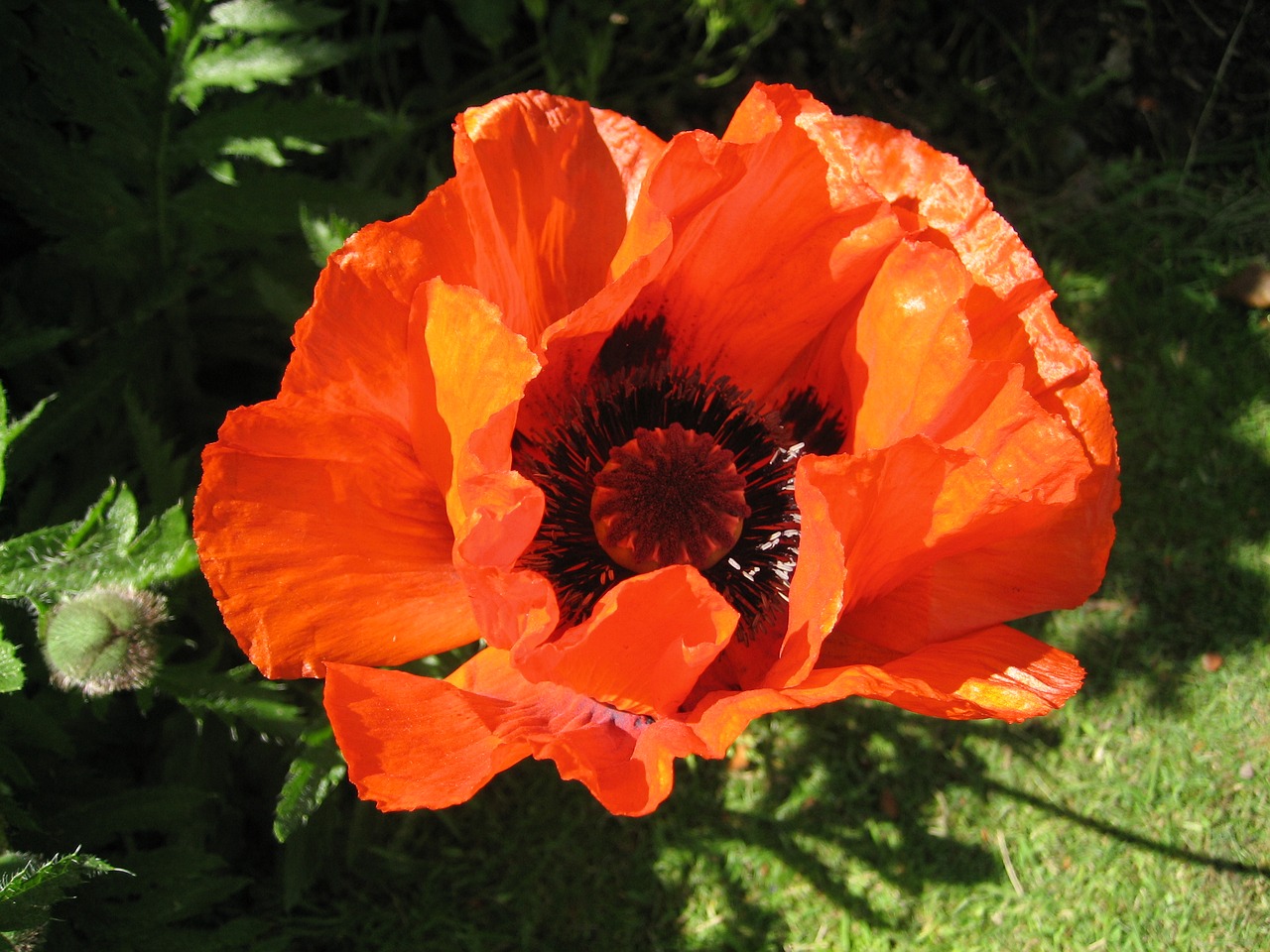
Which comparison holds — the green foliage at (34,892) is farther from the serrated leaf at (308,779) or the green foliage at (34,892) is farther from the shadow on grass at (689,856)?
the shadow on grass at (689,856)

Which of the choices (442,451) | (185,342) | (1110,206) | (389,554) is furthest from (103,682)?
(1110,206)

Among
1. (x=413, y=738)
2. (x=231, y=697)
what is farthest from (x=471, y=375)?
(x=231, y=697)

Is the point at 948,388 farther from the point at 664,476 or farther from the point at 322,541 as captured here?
the point at 322,541

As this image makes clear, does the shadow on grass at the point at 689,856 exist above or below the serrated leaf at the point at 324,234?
below

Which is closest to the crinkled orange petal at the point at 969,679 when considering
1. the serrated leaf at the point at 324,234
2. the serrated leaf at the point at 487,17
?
the serrated leaf at the point at 324,234

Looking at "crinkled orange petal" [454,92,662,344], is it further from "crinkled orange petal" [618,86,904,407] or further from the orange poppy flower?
"crinkled orange petal" [618,86,904,407]

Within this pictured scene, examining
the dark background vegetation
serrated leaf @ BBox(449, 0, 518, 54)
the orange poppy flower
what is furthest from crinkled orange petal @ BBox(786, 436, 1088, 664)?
serrated leaf @ BBox(449, 0, 518, 54)

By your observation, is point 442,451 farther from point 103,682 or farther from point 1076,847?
point 1076,847
